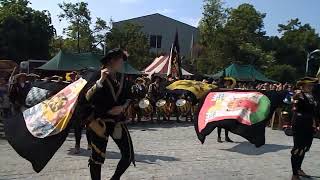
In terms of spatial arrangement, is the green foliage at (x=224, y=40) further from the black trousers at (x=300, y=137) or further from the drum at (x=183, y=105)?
the black trousers at (x=300, y=137)

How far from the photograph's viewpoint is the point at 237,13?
5016 centimetres

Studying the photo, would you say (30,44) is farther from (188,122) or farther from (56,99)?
(56,99)

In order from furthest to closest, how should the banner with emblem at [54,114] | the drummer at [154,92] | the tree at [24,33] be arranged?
the tree at [24,33], the drummer at [154,92], the banner with emblem at [54,114]

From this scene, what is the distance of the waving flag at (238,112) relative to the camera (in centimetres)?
968

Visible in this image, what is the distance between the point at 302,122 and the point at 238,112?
6.02 feet

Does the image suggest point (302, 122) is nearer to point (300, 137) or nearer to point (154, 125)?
point (300, 137)

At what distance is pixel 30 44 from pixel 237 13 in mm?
19599

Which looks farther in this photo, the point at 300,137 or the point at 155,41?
the point at 155,41

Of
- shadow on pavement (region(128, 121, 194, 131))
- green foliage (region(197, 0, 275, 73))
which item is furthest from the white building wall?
shadow on pavement (region(128, 121, 194, 131))

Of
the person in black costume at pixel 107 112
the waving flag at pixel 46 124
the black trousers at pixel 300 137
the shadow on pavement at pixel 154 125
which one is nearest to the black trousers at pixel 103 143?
the person in black costume at pixel 107 112

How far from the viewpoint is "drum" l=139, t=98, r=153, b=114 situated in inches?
731

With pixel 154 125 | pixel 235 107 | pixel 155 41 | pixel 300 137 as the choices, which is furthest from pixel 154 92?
pixel 155 41

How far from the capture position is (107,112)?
6602 mm

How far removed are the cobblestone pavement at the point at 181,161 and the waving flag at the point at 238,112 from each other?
65 cm
